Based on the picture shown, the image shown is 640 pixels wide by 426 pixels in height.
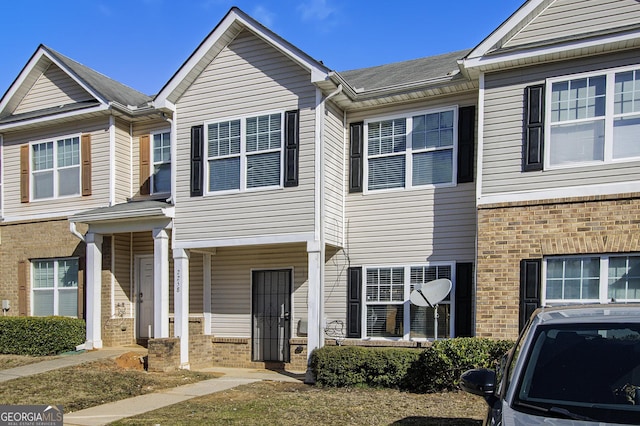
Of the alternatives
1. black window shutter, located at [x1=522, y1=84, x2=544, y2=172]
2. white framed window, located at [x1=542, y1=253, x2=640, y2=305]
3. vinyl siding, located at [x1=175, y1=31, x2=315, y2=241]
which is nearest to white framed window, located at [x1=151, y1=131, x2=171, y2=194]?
vinyl siding, located at [x1=175, y1=31, x2=315, y2=241]

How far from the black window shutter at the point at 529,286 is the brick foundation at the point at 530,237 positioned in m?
0.08

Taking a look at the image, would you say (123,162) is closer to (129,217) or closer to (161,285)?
(129,217)

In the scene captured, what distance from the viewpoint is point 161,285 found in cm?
1288

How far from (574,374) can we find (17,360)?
12.8 meters

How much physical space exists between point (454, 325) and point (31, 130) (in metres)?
12.1

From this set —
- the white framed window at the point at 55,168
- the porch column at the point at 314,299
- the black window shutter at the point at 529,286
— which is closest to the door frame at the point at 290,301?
the porch column at the point at 314,299

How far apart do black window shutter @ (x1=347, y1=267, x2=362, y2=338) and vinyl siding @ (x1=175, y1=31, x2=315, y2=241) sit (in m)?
1.67

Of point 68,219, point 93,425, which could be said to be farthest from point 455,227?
point 68,219

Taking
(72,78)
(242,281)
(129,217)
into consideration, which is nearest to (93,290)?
(129,217)

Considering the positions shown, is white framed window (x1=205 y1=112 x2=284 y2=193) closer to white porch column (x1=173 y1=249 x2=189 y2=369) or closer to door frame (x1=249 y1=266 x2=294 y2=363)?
white porch column (x1=173 y1=249 x2=189 y2=369)

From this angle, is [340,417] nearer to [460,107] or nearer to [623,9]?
[460,107]

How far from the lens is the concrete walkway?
8.32 meters

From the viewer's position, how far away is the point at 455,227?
11586 mm

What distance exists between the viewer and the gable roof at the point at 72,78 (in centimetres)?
1462
